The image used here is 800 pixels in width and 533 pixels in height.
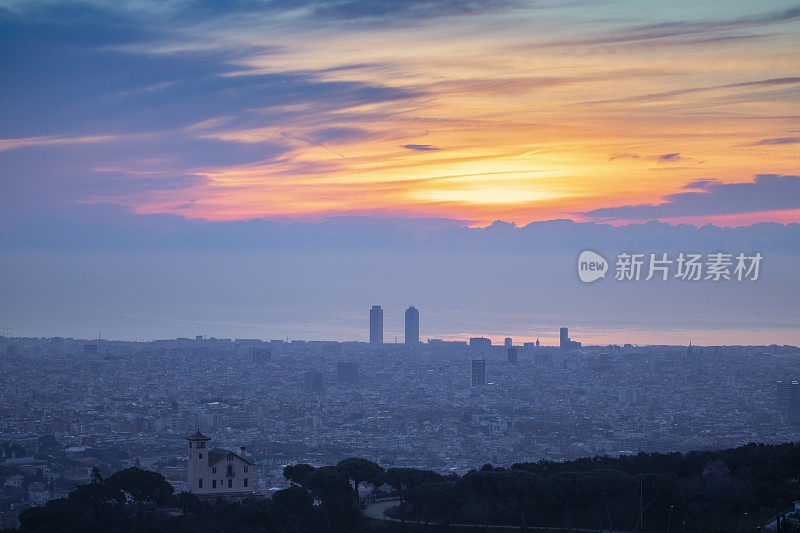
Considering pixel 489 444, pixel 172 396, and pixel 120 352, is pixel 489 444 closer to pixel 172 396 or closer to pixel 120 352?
pixel 172 396

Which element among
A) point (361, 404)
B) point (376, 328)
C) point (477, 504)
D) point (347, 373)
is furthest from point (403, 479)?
point (376, 328)

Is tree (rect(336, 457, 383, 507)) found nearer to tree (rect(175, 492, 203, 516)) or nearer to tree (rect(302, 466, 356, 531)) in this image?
tree (rect(302, 466, 356, 531))

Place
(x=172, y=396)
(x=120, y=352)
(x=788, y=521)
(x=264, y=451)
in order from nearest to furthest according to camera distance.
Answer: (x=788, y=521), (x=264, y=451), (x=172, y=396), (x=120, y=352)

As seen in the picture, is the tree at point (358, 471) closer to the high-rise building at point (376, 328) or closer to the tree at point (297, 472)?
the tree at point (297, 472)

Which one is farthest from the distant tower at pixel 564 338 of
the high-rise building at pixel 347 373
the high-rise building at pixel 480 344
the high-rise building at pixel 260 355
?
the high-rise building at pixel 260 355

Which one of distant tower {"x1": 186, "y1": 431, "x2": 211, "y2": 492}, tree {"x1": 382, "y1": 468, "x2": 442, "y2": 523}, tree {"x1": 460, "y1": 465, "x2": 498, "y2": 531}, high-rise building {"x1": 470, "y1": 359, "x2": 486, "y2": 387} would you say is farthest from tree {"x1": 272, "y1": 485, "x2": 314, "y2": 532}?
high-rise building {"x1": 470, "y1": 359, "x2": 486, "y2": 387}

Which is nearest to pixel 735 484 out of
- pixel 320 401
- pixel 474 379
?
pixel 320 401

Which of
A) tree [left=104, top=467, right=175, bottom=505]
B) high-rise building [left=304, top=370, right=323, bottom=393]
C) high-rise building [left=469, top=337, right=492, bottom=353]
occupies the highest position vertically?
high-rise building [left=469, top=337, right=492, bottom=353]
